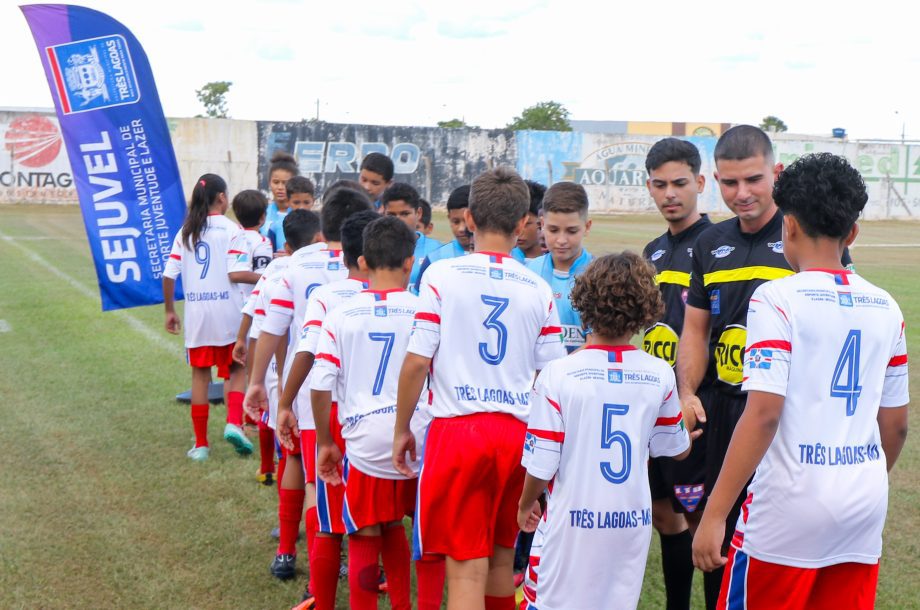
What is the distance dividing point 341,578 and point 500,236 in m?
2.16

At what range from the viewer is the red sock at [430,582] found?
357 centimetres

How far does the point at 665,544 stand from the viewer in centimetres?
395

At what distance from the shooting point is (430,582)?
3.58m

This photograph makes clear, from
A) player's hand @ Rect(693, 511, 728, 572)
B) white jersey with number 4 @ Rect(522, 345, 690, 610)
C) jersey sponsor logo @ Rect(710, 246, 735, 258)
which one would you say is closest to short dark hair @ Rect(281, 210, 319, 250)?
jersey sponsor logo @ Rect(710, 246, 735, 258)

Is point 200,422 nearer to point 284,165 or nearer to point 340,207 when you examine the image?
point 284,165

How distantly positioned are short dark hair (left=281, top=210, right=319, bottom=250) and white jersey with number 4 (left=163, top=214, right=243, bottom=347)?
5.54ft

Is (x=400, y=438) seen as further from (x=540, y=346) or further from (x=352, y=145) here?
(x=352, y=145)

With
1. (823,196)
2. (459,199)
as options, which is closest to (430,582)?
(823,196)

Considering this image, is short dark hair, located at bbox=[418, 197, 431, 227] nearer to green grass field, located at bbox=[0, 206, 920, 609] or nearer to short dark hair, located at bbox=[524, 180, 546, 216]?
short dark hair, located at bbox=[524, 180, 546, 216]

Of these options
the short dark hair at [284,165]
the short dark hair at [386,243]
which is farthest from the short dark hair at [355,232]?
the short dark hair at [284,165]

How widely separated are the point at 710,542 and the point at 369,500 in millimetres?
1542

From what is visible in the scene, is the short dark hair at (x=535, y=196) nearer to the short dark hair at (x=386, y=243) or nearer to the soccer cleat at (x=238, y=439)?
the short dark hair at (x=386, y=243)

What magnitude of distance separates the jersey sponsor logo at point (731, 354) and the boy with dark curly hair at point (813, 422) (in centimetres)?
90

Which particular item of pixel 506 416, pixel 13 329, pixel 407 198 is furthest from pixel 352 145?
pixel 506 416
